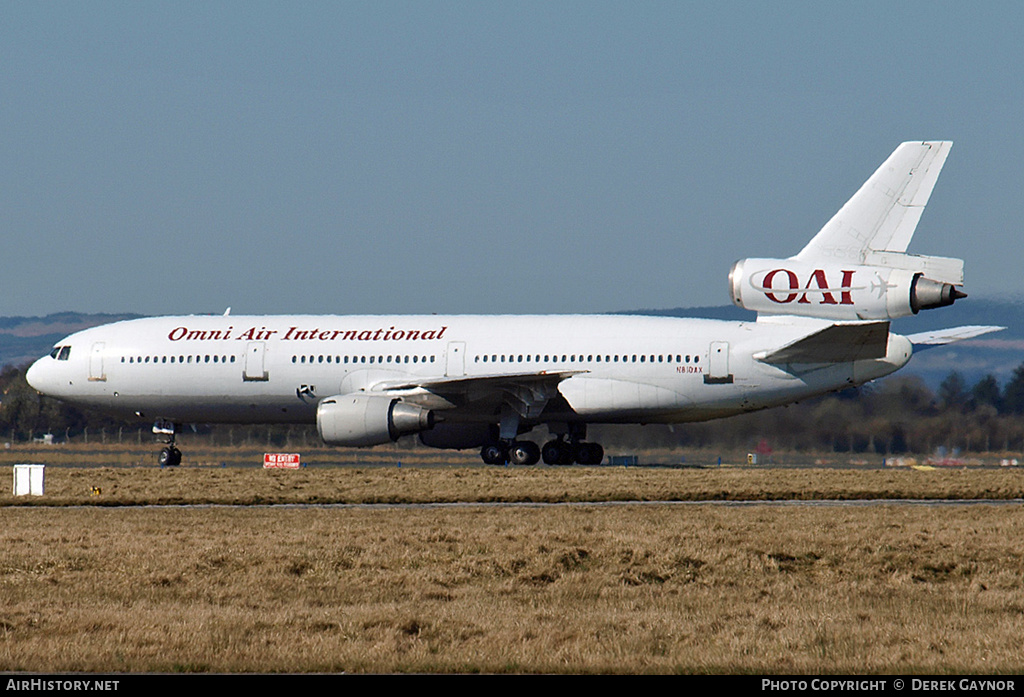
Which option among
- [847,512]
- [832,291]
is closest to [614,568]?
[847,512]

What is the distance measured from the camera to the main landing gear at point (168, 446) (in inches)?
1681

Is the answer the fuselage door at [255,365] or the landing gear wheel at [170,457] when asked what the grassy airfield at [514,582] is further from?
the landing gear wheel at [170,457]

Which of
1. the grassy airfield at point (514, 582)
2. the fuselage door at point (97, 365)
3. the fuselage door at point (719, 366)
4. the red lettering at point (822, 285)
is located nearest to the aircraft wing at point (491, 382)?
the fuselage door at point (719, 366)

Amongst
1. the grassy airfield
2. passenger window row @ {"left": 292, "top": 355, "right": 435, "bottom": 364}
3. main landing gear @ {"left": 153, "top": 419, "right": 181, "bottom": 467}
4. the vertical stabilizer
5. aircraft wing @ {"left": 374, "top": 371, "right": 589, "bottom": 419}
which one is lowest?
the grassy airfield

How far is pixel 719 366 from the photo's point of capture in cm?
3828

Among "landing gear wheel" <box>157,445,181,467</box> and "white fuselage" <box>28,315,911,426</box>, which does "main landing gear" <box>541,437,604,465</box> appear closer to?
"white fuselage" <box>28,315,911,426</box>

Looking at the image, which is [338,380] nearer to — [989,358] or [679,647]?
[679,647]

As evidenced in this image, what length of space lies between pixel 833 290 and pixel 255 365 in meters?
18.2

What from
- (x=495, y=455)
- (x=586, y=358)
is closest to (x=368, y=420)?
(x=495, y=455)

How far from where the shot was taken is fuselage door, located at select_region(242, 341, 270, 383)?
136 feet

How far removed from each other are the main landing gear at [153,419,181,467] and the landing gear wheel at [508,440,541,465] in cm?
1145

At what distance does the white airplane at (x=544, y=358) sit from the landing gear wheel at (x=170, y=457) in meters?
0.07

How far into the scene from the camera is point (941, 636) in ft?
43.2

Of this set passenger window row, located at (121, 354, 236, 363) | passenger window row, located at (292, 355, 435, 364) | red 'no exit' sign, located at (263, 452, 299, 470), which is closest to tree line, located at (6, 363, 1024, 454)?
passenger window row, located at (121, 354, 236, 363)
